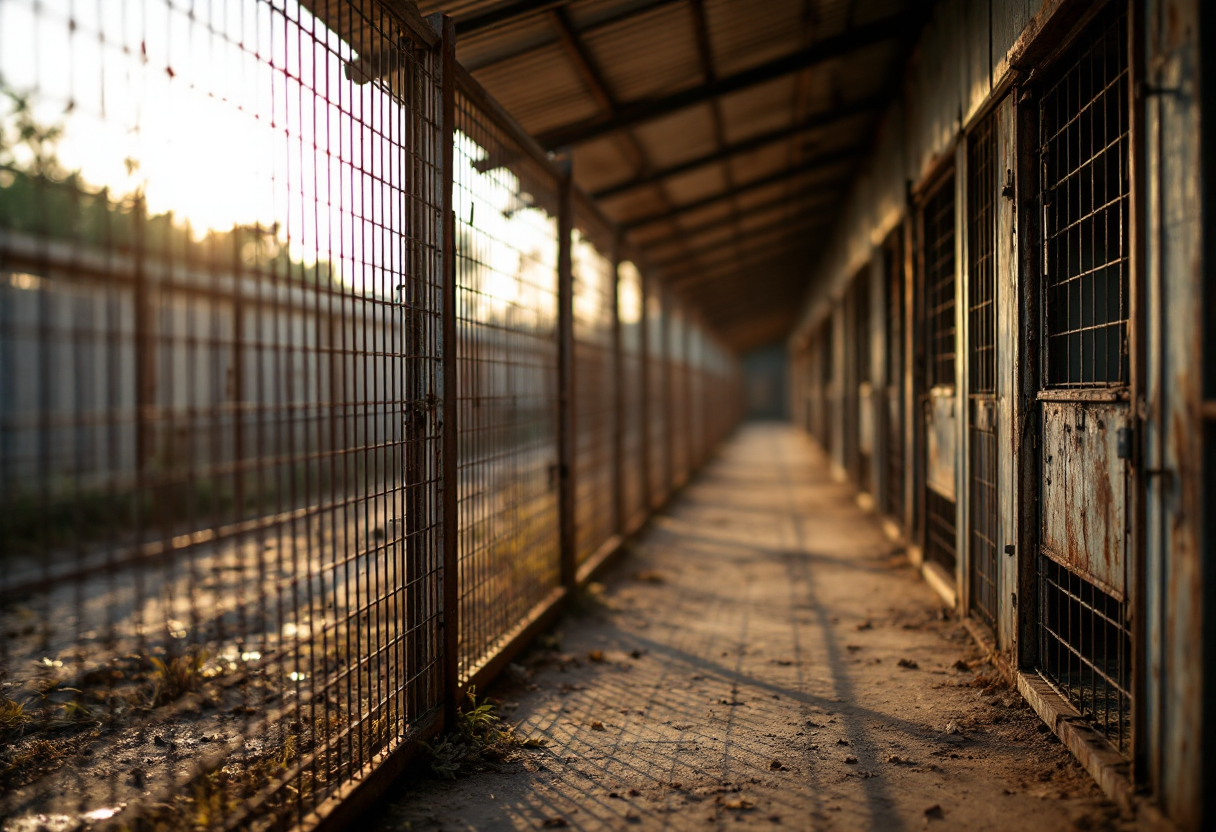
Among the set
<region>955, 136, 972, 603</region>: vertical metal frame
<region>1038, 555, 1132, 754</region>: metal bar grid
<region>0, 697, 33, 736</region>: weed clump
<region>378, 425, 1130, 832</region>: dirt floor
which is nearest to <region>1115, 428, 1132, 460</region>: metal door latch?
<region>1038, 555, 1132, 754</region>: metal bar grid

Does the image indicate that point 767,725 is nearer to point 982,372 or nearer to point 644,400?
point 982,372

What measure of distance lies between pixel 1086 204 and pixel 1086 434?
6.95 feet

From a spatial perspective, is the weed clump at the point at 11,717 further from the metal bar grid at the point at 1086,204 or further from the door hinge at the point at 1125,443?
the metal bar grid at the point at 1086,204

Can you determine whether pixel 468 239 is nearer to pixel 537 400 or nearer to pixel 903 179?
pixel 537 400

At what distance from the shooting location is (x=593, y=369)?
23.6ft

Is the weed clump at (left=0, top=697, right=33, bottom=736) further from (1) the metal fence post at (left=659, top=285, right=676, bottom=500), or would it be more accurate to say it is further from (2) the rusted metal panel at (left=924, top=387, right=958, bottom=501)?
(1) the metal fence post at (left=659, top=285, right=676, bottom=500)

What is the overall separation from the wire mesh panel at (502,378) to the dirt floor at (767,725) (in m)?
0.40

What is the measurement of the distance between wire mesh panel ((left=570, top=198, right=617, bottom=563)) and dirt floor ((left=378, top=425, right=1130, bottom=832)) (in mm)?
772

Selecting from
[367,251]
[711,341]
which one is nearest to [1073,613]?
[367,251]

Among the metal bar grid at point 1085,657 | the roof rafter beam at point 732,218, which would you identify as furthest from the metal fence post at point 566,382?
the roof rafter beam at point 732,218

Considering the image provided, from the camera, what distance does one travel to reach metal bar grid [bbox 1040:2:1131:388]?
10.0 feet

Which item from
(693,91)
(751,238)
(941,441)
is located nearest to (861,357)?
(751,238)

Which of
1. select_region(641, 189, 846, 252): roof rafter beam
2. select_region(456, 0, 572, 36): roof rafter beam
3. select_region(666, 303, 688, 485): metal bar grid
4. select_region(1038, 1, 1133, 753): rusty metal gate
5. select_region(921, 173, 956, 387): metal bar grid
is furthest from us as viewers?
select_region(666, 303, 688, 485): metal bar grid

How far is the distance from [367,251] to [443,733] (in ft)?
5.98
